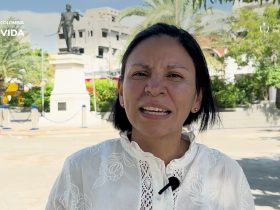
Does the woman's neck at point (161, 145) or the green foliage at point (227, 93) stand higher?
the woman's neck at point (161, 145)

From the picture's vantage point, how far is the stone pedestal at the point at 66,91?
911 inches

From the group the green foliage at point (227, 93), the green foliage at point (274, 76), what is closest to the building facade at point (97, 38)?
the green foliage at point (227, 93)

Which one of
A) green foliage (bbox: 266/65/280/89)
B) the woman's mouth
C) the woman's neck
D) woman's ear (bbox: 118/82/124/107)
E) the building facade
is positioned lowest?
the woman's neck

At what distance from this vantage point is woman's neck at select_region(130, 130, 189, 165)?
4.82 feet

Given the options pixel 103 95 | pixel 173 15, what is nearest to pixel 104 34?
pixel 103 95

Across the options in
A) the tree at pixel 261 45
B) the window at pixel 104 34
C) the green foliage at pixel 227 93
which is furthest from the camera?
the window at pixel 104 34

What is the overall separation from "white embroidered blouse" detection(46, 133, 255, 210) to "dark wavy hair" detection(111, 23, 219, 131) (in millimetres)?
144

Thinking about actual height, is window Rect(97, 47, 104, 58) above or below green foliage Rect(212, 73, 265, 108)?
above

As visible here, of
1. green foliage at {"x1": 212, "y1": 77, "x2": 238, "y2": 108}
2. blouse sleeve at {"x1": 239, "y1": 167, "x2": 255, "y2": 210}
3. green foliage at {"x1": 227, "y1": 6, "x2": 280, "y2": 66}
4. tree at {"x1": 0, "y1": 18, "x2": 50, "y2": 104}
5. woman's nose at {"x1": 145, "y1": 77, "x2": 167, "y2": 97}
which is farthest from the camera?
tree at {"x1": 0, "y1": 18, "x2": 50, "y2": 104}

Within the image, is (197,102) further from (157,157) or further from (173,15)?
(173,15)

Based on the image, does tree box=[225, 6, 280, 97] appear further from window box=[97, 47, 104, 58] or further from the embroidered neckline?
window box=[97, 47, 104, 58]

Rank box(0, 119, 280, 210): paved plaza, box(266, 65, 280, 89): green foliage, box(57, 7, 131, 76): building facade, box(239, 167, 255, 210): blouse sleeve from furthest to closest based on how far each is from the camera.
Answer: box(57, 7, 131, 76): building facade, box(266, 65, 280, 89): green foliage, box(0, 119, 280, 210): paved plaza, box(239, 167, 255, 210): blouse sleeve

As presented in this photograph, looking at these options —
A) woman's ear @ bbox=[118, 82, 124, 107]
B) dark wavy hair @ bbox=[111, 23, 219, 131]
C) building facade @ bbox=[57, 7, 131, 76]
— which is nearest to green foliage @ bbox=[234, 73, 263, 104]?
dark wavy hair @ bbox=[111, 23, 219, 131]

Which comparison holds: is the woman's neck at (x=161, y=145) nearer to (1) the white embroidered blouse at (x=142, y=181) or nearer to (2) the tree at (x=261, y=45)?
(1) the white embroidered blouse at (x=142, y=181)
